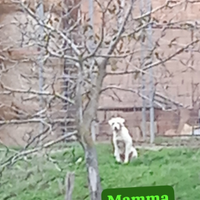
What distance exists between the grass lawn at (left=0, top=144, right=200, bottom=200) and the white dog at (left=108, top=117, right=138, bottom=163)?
0.8 inches

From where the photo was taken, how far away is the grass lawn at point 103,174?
1.38 meters

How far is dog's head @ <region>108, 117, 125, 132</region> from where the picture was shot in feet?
4.79

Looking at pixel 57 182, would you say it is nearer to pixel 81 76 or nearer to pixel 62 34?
pixel 81 76

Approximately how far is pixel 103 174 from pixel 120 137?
118mm

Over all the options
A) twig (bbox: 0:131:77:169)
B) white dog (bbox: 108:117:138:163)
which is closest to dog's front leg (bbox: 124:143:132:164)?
white dog (bbox: 108:117:138:163)

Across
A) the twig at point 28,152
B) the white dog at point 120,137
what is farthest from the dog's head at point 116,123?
the twig at point 28,152

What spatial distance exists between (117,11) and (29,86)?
30cm

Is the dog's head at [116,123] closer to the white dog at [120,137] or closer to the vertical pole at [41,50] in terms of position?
the white dog at [120,137]

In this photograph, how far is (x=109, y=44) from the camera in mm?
1357

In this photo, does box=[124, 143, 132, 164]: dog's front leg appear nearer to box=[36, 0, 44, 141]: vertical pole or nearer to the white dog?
the white dog

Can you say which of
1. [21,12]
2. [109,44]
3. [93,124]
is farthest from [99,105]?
[21,12]

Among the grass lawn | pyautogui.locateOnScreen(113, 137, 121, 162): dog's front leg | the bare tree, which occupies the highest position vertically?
the bare tree

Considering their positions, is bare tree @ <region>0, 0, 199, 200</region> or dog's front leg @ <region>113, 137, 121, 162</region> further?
dog's front leg @ <region>113, 137, 121, 162</region>

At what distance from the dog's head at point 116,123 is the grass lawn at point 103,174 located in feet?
0.18
